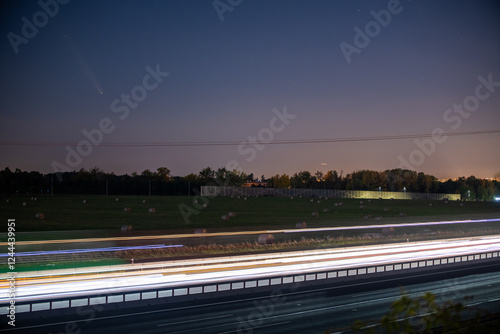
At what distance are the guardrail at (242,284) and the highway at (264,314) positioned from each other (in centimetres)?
39

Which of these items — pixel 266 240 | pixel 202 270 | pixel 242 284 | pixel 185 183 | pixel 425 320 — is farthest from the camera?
pixel 185 183

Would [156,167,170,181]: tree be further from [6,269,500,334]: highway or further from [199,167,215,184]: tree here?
[6,269,500,334]: highway

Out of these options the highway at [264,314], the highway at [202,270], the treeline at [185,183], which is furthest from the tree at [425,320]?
the treeline at [185,183]

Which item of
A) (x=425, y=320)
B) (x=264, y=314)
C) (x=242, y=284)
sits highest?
(x=425, y=320)

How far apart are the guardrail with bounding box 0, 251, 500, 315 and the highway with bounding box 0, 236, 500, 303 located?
278 millimetres

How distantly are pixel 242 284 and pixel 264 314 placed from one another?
343cm

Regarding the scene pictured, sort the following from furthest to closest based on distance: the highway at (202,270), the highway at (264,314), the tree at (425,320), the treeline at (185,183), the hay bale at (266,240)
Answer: the treeline at (185,183), the hay bale at (266,240), the highway at (202,270), the highway at (264,314), the tree at (425,320)

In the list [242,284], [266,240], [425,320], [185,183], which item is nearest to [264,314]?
[242,284]

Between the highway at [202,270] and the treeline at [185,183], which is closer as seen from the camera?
the highway at [202,270]

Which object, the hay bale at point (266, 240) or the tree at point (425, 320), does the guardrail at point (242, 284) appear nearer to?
the hay bale at point (266, 240)

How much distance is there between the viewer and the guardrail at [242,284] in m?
13.5

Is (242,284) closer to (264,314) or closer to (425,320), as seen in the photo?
(264,314)

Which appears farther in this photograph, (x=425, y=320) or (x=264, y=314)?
(x=264, y=314)

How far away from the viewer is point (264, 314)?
13.9 meters
